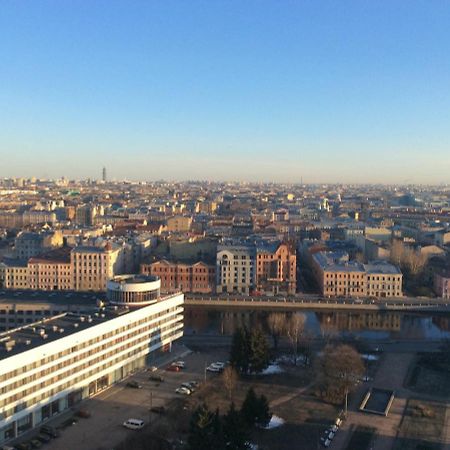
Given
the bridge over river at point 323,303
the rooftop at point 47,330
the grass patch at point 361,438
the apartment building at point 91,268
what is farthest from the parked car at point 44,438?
the apartment building at point 91,268

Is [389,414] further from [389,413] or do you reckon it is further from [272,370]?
[272,370]

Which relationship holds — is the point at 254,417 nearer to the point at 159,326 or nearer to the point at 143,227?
the point at 159,326

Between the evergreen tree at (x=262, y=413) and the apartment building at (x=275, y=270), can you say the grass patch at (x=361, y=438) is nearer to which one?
the evergreen tree at (x=262, y=413)

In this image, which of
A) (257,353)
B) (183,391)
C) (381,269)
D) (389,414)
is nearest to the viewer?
(389,414)

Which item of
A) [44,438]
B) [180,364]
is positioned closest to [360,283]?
[180,364]

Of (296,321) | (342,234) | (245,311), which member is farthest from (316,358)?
(342,234)

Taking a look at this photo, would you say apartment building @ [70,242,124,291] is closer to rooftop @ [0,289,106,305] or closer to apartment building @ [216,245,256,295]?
apartment building @ [216,245,256,295]

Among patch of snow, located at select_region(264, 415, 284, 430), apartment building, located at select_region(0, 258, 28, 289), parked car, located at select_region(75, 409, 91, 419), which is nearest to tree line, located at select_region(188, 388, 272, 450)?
patch of snow, located at select_region(264, 415, 284, 430)
